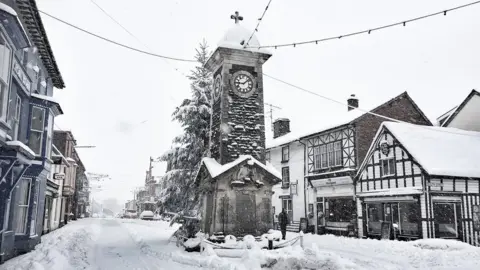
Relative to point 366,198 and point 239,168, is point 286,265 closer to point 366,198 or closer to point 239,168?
point 239,168

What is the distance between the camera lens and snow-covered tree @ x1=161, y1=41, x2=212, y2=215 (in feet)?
68.9

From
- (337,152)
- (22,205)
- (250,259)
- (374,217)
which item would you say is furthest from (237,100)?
(337,152)

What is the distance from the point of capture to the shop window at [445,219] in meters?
21.2

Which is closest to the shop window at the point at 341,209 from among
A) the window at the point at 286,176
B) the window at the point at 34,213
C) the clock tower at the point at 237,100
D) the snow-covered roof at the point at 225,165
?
the window at the point at 286,176

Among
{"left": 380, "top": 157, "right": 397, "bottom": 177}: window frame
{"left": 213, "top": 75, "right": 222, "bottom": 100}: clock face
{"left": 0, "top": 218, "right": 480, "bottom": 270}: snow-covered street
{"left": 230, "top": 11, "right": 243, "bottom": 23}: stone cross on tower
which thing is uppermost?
{"left": 230, "top": 11, "right": 243, "bottom": 23}: stone cross on tower

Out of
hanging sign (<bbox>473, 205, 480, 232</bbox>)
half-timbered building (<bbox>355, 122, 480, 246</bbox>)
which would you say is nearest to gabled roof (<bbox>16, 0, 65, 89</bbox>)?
half-timbered building (<bbox>355, 122, 480, 246</bbox>)

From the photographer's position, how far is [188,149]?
2150 centimetres

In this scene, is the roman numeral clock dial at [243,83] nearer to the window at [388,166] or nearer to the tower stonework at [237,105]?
the tower stonework at [237,105]

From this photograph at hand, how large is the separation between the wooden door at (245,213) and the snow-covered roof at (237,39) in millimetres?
6910

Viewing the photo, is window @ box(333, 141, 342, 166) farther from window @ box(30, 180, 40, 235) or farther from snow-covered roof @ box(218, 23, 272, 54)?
window @ box(30, 180, 40, 235)

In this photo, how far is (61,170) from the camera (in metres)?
32.3

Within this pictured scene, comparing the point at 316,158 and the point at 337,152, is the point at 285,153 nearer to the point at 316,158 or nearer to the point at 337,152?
the point at 316,158

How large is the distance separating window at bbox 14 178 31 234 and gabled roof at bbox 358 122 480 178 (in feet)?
60.8

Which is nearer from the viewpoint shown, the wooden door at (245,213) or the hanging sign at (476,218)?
the wooden door at (245,213)
